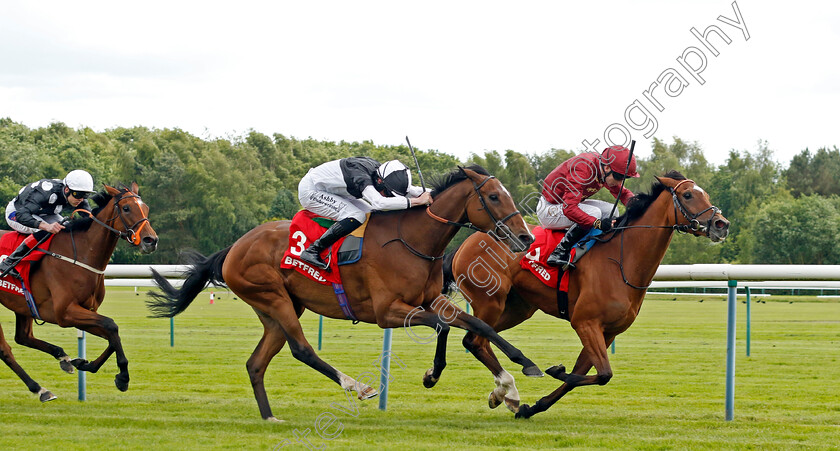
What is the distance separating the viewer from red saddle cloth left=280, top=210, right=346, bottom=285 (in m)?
6.48

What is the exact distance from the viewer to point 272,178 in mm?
58562

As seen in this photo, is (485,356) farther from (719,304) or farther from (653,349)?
(719,304)

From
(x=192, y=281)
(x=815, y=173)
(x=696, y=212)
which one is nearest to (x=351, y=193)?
(x=192, y=281)

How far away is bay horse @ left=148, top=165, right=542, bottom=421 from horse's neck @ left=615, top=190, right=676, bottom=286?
3.61 feet

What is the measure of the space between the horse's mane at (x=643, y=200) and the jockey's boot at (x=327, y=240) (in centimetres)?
208

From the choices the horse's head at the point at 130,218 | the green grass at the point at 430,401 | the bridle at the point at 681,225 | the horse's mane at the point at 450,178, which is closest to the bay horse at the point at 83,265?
the horse's head at the point at 130,218

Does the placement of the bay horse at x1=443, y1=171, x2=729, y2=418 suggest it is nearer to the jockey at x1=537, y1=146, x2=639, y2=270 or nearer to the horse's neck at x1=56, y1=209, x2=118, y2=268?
the jockey at x1=537, y1=146, x2=639, y2=270

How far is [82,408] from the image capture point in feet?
23.4

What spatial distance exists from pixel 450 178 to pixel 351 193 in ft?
2.52

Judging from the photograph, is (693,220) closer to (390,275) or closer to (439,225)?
(439,225)

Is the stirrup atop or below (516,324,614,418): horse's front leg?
atop

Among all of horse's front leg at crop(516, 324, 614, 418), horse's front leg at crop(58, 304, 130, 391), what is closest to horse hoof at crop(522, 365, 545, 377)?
horse's front leg at crop(516, 324, 614, 418)

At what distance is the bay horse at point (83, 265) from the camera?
730 cm

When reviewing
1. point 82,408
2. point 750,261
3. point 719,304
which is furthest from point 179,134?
point 82,408
